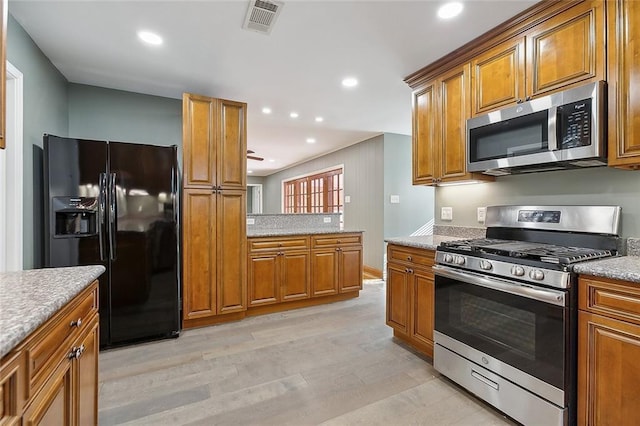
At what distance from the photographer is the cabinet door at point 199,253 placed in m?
2.97

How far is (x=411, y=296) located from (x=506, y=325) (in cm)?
83

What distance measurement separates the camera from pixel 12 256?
6.88ft

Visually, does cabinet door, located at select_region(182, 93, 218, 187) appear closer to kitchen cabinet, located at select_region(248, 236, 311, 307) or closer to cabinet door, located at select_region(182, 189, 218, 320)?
cabinet door, located at select_region(182, 189, 218, 320)

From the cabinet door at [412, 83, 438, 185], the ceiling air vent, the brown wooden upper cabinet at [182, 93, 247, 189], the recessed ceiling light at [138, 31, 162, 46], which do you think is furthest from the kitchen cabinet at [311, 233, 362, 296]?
the recessed ceiling light at [138, 31, 162, 46]

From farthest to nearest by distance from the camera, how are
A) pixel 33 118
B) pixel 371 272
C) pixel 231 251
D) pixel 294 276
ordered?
pixel 371 272, pixel 294 276, pixel 231 251, pixel 33 118

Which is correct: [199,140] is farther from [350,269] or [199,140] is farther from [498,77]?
[498,77]

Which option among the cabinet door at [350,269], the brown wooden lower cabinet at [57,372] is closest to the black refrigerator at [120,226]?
the brown wooden lower cabinet at [57,372]

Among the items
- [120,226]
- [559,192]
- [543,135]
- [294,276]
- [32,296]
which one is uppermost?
[543,135]

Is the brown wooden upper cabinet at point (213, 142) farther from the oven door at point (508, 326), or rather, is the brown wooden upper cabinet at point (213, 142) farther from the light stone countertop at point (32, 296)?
the oven door at point (508, 326)

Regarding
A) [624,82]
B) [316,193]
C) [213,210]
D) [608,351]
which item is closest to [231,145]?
[213,210]

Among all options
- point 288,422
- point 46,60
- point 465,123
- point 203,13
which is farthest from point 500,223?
point 46,60

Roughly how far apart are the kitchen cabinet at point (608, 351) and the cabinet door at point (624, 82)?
743mm

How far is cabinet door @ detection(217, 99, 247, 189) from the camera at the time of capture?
3123 millimetres

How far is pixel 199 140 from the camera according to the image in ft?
9.90
